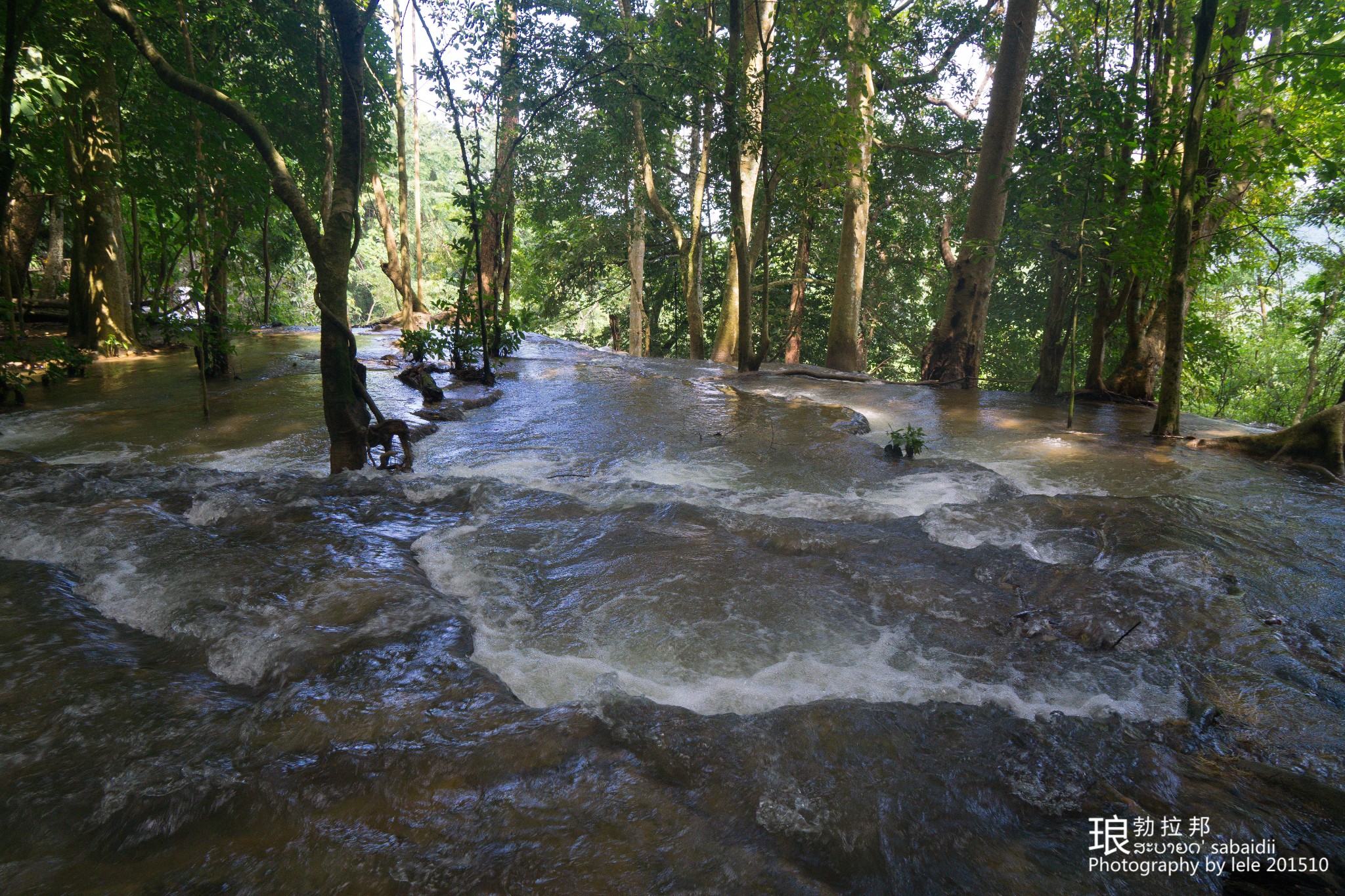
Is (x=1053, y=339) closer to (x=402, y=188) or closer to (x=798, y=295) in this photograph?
(x=798, y=295)

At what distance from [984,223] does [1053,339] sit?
2.13 m

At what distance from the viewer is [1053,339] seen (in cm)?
1033

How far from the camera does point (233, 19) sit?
32.6 ft

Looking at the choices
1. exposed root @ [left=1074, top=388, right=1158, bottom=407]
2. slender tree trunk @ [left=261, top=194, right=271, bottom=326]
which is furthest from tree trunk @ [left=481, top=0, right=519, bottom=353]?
exposed root @ [left=1074, top=388, right=1158, bottom=407]

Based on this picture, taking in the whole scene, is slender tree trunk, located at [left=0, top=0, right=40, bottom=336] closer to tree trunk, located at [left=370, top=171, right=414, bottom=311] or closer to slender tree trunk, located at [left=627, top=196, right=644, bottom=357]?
tree trunk, located at [left=370, top=171, right=414, bottom=311]

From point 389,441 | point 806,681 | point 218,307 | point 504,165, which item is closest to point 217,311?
point 218,307

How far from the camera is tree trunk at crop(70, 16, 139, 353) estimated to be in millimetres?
9586

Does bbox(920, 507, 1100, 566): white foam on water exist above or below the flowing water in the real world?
above

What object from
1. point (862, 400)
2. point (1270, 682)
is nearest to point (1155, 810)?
point (1270, 682)

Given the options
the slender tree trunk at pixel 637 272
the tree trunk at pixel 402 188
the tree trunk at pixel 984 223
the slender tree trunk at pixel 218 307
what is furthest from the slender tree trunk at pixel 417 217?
the tree trunk at pixel 984 223

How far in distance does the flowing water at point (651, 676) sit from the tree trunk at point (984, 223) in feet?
19.4

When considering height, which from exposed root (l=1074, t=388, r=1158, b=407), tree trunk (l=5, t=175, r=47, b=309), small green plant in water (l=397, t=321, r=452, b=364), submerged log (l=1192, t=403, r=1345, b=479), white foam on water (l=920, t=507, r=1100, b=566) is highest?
tree trunk (l=5, t=175, r=47, b=309)

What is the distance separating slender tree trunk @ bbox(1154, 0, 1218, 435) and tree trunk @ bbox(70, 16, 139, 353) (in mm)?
12629

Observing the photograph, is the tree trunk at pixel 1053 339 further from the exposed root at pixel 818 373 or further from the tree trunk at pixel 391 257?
the tree trunk at pixel 391 257
